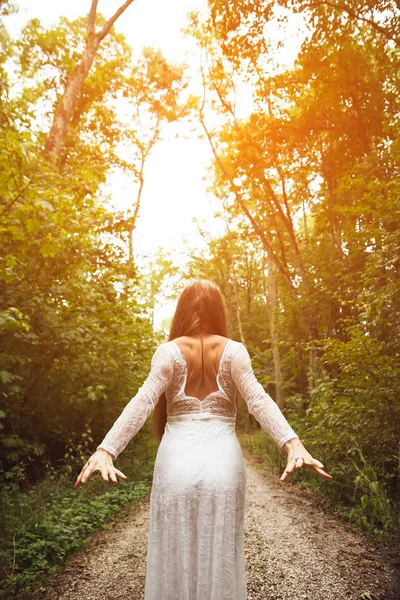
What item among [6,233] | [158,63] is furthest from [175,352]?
[158,63]

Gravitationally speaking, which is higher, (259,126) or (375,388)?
(259,126)

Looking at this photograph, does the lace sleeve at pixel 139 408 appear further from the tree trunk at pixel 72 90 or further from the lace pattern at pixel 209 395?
the tree trunk at pixel 72 90

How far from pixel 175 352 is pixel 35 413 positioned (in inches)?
218

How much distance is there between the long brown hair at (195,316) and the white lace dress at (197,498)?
0.33 meters

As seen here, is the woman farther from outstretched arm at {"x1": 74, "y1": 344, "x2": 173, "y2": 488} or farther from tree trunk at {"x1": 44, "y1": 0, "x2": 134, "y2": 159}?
tree trunk at {"x1": 44, "y1": 0, "x2": 134, "y2": 159}

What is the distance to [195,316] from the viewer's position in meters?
2.51

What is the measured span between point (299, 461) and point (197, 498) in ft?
1.85

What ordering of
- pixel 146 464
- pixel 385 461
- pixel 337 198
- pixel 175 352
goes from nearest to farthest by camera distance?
pixel 175 352 → pixel 385 461 → pixel 146 464 → pixel 337 198

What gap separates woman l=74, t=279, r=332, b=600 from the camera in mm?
2072

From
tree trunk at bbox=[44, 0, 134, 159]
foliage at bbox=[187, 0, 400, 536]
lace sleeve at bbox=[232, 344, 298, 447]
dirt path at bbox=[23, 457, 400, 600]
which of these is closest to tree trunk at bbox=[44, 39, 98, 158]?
tree trunk at bbox=[44, 0, 134, 159]

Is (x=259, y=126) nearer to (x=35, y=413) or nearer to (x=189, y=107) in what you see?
(x=189, y=107)

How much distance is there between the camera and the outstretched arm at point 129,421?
1972 mm

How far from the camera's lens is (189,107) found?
592 inches

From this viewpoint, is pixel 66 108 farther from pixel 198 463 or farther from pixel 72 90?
pixel 198 463
